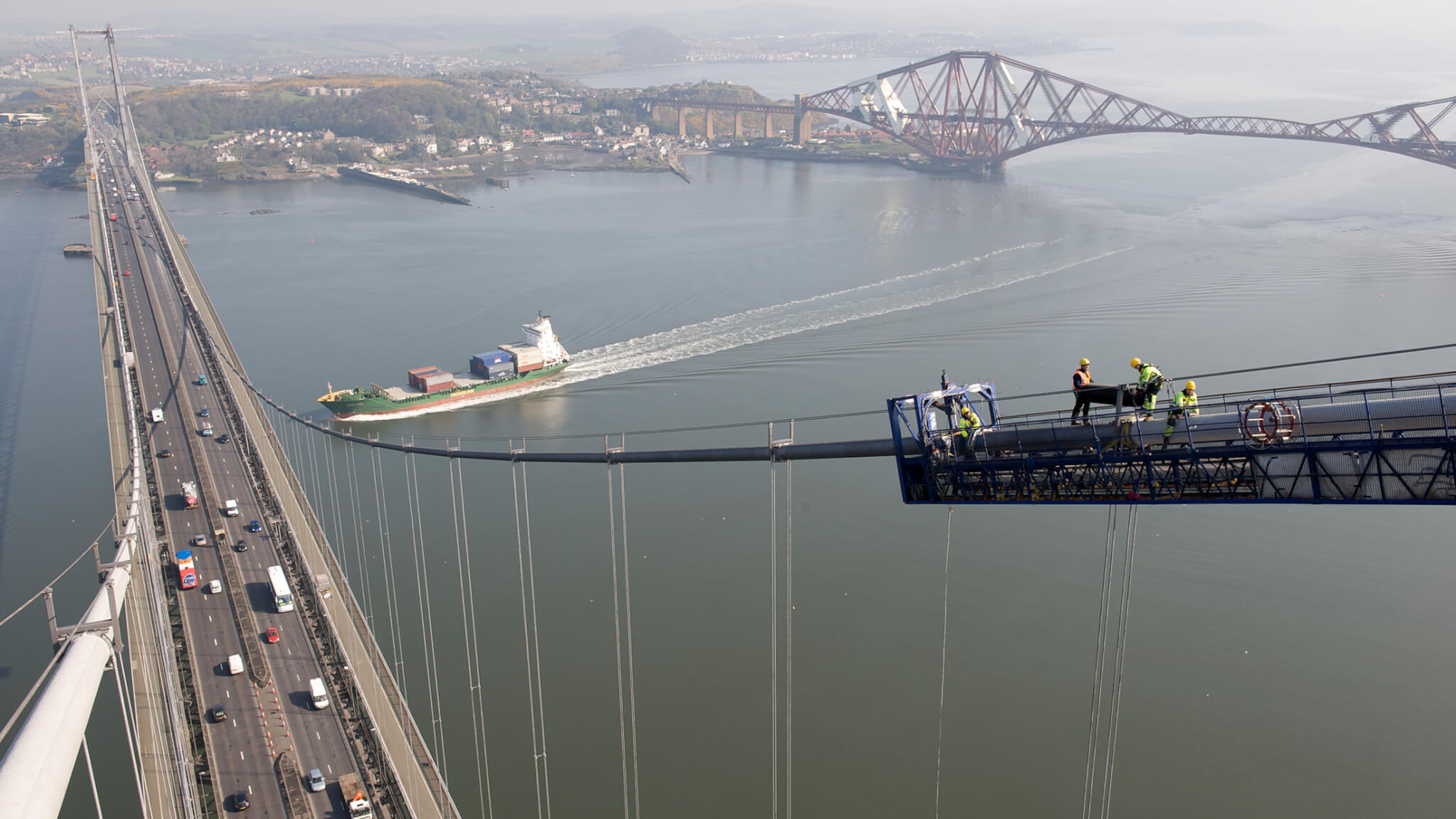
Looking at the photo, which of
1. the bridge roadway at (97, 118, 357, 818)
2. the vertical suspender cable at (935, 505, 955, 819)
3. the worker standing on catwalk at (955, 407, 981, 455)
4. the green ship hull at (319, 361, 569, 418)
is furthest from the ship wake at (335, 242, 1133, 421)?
the worker standing on catwalk at (955, 407, 981, 455)

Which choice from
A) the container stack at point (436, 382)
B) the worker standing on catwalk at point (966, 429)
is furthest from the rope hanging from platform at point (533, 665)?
the container stack at point (436, 382)

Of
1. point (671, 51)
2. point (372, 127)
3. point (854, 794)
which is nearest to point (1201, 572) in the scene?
point (854, 794)

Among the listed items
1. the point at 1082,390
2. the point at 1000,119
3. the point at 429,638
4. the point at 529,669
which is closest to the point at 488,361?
the point at 429,638

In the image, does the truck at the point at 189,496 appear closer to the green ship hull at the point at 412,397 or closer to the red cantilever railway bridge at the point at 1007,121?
the green ship hull at the point at 412,397

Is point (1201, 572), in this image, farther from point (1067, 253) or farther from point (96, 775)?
point (1067, 253)

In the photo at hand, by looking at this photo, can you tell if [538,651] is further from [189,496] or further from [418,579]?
[189,496]

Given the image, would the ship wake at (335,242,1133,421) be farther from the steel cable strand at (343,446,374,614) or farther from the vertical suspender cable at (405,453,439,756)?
the vertical suspender cable at (405,453,439,756)
